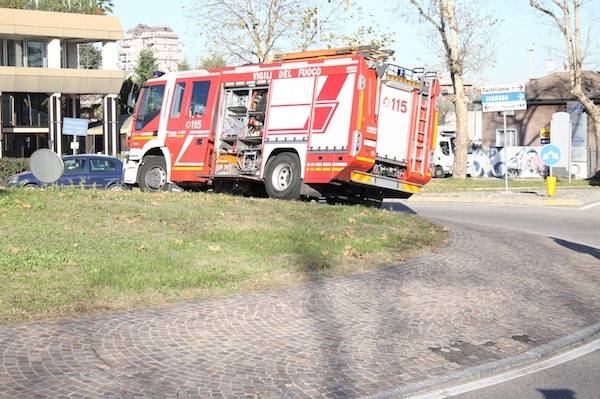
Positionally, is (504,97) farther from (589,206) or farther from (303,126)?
(303,126)

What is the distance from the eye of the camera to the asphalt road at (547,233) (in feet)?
20.6

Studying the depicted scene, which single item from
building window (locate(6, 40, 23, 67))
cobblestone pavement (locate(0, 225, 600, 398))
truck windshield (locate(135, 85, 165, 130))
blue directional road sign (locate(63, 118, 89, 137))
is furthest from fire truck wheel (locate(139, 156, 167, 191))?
building window (locate(6, 40, 23, 67))

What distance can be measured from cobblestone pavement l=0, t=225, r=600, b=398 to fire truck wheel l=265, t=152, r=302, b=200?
7.18m

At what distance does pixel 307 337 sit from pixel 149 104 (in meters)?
14.6

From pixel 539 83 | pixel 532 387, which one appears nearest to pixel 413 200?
pixel 532 387

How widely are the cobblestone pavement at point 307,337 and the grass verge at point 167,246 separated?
506 mm

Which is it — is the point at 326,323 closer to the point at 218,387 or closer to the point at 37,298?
the point at 218,387

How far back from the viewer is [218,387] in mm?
6051

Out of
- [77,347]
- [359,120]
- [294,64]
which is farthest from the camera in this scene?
[294,64]

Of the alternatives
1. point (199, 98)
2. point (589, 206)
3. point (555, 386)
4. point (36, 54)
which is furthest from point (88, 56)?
point (555, 386)

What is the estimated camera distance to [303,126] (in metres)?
17.7

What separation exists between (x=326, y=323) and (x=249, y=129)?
11200 millimetres

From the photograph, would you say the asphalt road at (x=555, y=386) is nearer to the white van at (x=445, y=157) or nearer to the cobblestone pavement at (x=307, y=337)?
the cobblestone pavement at (x=307, y=337)

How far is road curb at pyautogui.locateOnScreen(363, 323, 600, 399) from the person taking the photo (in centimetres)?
→ 621
